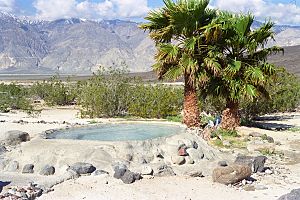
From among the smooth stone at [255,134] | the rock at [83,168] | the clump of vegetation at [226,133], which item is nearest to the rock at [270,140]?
the smooth stone at [255,134]

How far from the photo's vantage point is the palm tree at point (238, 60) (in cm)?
1564

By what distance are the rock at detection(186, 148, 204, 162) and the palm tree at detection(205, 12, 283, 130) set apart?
4.00 meters

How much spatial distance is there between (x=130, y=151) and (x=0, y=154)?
3.24m

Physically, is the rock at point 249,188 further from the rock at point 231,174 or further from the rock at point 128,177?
the rock at point 128,177

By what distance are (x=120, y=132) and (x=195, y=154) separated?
10.1 feet

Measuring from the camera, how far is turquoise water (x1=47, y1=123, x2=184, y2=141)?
13.5 m

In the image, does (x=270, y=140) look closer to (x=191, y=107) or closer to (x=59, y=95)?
(x=191, y=107)

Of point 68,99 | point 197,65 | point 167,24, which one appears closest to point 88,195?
point 197,65

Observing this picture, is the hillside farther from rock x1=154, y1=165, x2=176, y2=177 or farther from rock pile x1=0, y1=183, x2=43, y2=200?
rock pile x1=0, y1=183, x2=43, y2=200

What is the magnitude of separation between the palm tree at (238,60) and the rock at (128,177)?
253 inches

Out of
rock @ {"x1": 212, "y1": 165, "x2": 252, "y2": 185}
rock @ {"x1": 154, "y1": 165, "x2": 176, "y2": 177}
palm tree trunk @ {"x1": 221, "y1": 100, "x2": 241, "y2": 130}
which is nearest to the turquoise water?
rock @ {"x1": 154, "y1": 165, "x2": 176, "y2": 177}

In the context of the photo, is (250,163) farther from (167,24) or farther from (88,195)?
(167,24)

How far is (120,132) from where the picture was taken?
47.5 feet

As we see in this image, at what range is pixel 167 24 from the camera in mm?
16250
